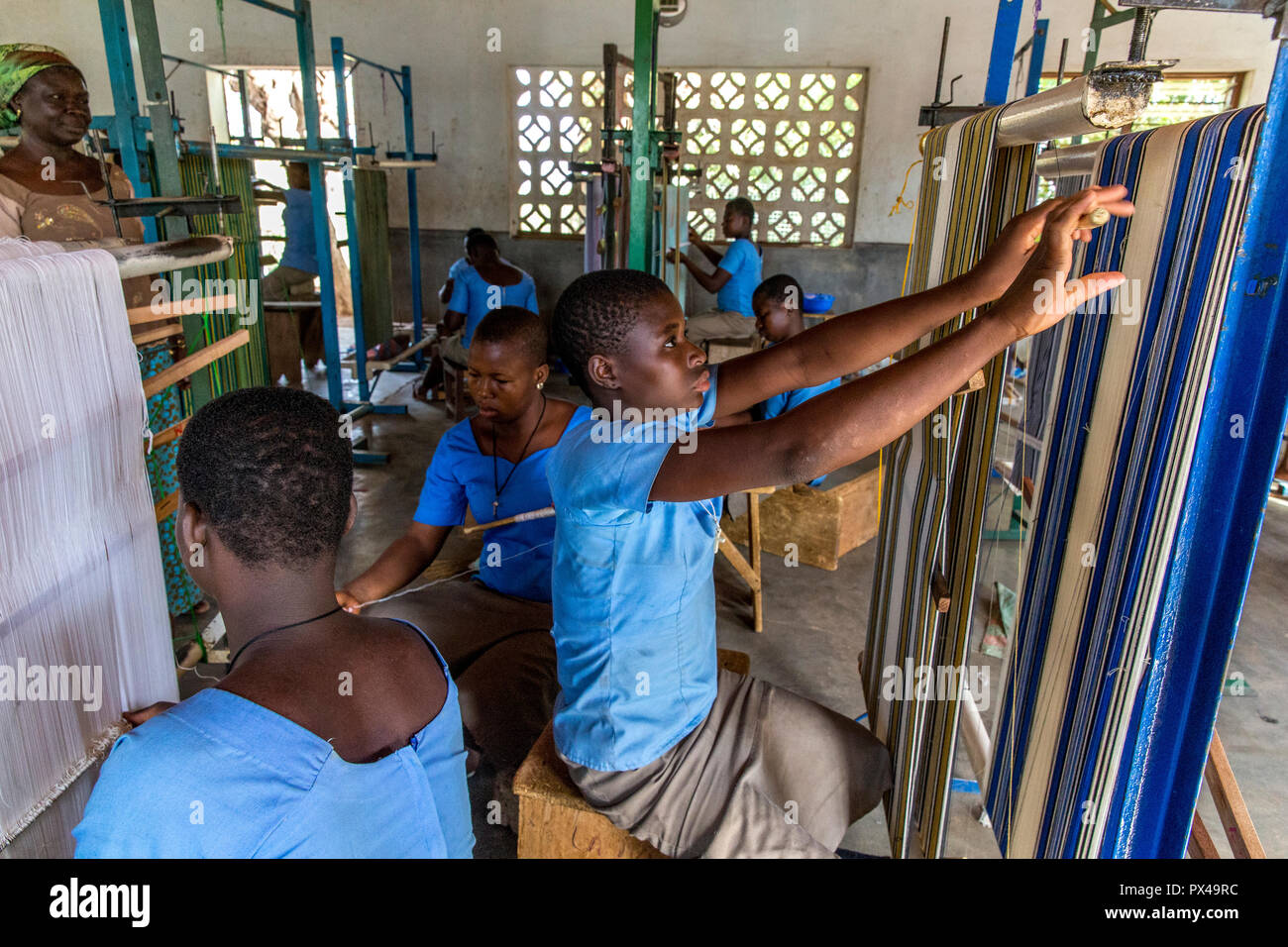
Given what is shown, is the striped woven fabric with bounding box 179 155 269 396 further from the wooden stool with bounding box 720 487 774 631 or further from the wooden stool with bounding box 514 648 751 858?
the wooden stool with bounding box 514 648 751 858

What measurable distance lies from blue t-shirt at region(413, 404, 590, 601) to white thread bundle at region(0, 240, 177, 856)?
31.1 inches

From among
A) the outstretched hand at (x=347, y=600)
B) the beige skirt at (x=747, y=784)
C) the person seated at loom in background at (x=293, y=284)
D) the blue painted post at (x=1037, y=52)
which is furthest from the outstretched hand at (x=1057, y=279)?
the person seated at loom in background at (x=293, y=284)

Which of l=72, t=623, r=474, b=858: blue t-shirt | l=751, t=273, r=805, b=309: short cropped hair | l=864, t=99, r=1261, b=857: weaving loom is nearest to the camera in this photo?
l=72, t=623, r=474, b=858: blue t-shirt

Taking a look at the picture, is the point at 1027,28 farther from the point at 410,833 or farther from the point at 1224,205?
the point at 410,833

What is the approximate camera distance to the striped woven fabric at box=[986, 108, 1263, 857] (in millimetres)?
936

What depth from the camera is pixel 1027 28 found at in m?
7.27

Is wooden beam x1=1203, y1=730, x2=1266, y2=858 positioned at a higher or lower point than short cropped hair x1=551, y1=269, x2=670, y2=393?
lower

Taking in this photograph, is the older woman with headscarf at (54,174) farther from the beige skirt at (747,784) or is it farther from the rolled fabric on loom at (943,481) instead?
the rolled fabric on loom at (943,481)

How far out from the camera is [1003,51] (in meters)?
2.03

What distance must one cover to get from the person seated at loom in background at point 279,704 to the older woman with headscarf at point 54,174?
1700 millimetres

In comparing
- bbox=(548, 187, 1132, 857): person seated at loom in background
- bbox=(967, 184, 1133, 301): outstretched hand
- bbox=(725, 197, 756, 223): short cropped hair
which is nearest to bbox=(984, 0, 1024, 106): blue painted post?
bbox=(548, 187, 1132, 857): person seated at loom in background

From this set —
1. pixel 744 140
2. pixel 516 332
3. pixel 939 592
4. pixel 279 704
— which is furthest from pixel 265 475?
pixel 744 140

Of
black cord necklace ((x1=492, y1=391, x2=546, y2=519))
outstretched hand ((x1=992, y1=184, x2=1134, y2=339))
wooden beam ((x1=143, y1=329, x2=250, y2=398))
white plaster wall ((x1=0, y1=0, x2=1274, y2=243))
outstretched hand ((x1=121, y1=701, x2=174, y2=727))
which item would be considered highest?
white plaster wall ((x1=0, y1=0, x2=1274, y2=243))
